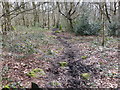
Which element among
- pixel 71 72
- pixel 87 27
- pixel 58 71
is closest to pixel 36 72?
pixel 58 71

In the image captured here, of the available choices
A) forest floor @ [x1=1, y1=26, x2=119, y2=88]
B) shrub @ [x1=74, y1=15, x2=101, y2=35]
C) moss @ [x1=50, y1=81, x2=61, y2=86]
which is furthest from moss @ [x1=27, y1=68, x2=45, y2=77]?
shrub @ [x1=74, y1=15, x2=101, y2=35]

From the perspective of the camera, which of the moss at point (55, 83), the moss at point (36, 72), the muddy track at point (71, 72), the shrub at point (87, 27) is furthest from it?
the shrub at point (87, 27)

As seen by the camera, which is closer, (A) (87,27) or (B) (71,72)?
(B) (71,72)

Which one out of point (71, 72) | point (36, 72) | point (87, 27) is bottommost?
point (71, 72)

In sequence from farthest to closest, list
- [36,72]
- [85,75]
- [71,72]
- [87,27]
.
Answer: [87,27]
[71,72]
[36,72]
[85,75]

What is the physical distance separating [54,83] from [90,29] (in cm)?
1361

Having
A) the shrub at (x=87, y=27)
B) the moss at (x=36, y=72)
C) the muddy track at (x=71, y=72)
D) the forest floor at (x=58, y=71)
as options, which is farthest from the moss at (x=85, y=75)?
the shrub at (x=87, y=27)

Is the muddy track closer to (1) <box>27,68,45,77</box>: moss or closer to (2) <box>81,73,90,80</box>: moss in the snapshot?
(2) <box>81,73,90,80</box>: moss

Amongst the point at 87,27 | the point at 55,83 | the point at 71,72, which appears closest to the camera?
the point at 55,83

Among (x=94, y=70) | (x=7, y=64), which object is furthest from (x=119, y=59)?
(x=7, y=64)

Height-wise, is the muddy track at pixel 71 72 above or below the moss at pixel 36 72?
below

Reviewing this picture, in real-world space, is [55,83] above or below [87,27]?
below

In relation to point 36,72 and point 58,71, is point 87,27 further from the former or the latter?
point 36,72

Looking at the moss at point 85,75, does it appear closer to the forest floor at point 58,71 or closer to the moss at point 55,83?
the forest floor at point 58,71
